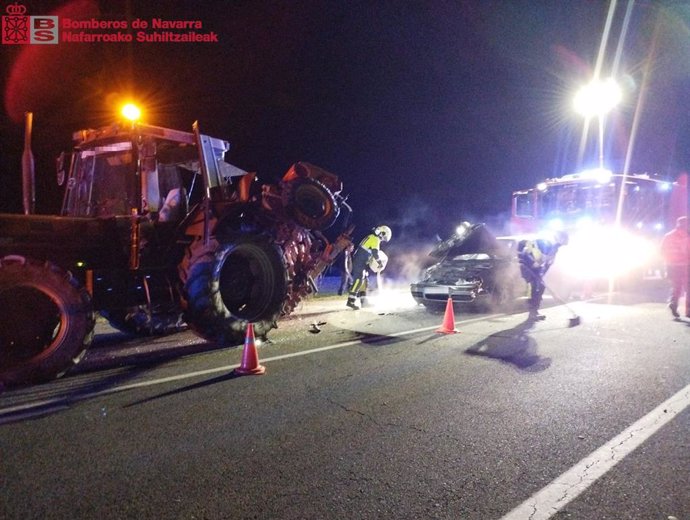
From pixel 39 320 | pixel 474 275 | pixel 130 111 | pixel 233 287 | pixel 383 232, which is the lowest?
pixel 39 320

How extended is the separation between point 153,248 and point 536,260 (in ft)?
25.5

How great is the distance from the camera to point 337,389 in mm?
4871

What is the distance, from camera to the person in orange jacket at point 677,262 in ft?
31.2

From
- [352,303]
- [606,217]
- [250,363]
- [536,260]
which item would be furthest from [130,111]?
[606,217]

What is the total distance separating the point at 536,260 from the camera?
1062 centimetres

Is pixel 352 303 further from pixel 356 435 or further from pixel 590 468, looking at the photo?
pixel 590 468

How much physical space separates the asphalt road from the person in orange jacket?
3674 mm

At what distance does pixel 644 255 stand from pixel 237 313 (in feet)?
44.7

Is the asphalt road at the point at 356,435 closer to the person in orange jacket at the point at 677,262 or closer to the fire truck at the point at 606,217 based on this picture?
the person in orange jacket at the point at 677,262

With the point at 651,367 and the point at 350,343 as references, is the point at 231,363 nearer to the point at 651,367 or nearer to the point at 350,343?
the point at 350,343

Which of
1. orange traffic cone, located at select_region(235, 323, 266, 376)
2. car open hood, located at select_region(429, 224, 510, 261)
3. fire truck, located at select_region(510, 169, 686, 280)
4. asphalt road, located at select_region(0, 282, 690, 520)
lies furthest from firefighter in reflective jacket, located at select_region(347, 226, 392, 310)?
orange traffic cone, located at select_region(235, 323, 266, 376)

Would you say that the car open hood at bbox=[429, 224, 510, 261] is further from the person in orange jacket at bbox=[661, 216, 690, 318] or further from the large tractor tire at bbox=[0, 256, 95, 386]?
the large tractor tire at bbox=[0, 256, 95, 386]

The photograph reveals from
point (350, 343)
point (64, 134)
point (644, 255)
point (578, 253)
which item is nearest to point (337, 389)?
point (350, 343)

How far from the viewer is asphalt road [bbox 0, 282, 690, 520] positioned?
2.77m
